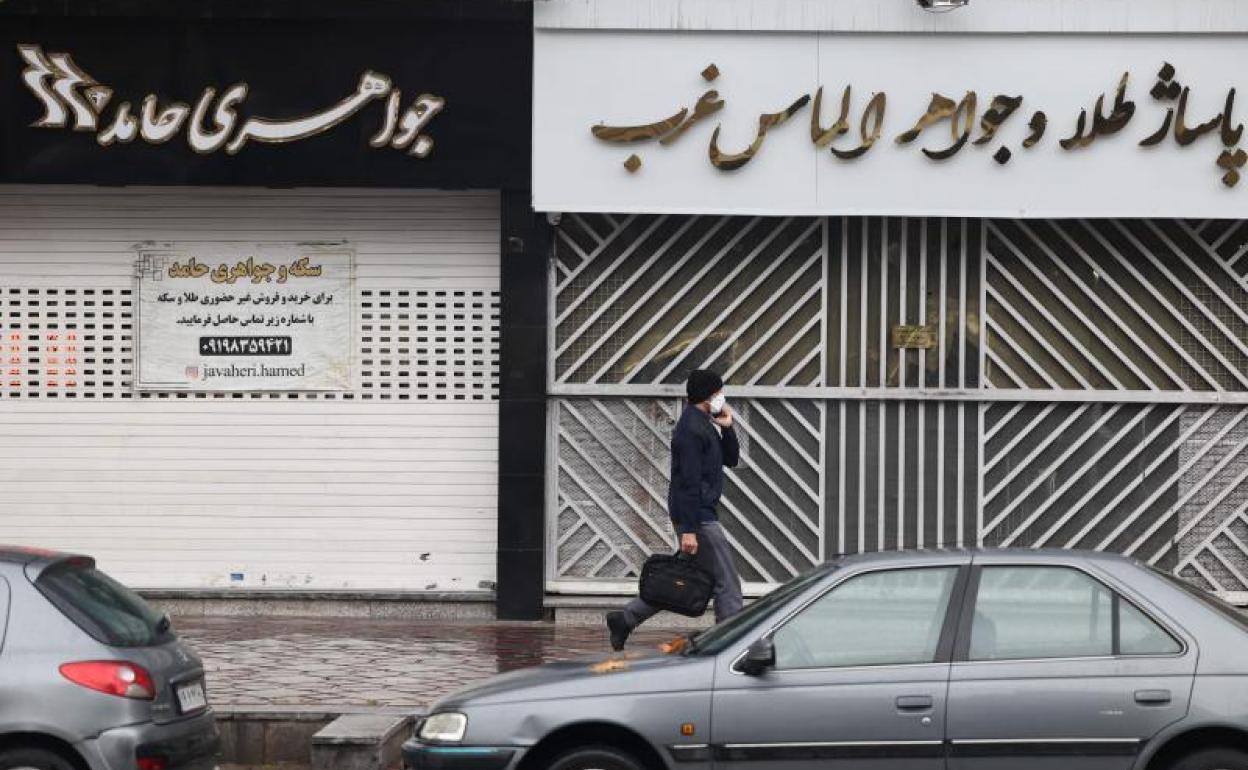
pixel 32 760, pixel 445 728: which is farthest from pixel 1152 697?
pixel 32 760

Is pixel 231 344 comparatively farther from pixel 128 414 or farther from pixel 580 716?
pixel 580 716

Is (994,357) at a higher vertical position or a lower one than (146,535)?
higher

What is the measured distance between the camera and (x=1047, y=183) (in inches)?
592

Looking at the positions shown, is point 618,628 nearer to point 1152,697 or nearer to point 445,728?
point 445,728

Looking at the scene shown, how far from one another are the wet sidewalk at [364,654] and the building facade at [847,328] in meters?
0.99

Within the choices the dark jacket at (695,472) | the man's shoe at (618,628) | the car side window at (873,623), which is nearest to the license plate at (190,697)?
the car side window at (873,623)

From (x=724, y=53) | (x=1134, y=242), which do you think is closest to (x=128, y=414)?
(x=724, y=53)

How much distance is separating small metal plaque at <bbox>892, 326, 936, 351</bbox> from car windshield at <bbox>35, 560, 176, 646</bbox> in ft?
24.9

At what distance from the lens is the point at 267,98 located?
601 inches

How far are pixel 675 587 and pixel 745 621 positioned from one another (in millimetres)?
3263

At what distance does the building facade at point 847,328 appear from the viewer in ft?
49.5

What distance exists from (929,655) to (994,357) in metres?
7.46

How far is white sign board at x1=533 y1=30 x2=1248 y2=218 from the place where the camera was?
1502cm

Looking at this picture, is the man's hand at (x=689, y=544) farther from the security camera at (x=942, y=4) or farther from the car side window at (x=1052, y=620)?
the security camera at (x=942, y=4)
